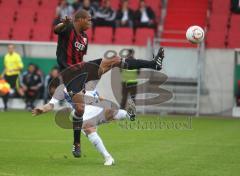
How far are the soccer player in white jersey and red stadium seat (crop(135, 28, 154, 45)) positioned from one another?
12731mm

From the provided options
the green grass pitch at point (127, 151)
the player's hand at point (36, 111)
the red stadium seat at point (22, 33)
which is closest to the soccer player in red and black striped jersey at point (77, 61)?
the player's hand at point (36, 111)

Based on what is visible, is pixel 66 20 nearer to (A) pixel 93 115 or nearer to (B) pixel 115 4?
(A) pixel 93 115

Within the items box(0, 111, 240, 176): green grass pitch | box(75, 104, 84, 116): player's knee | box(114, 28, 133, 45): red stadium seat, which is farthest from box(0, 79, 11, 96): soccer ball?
box(75, 104, 84, 116): player's knee

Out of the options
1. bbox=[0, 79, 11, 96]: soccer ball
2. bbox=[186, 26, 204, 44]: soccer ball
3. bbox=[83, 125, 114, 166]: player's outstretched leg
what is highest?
bbox=[186, 26, 204, 44]: soccer ball

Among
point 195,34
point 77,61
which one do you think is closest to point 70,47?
point 77,61

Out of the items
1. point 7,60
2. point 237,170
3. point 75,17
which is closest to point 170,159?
point 237,170

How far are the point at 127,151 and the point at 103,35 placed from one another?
43.9 feet

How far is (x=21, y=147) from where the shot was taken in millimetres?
14375

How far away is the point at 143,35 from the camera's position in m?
26.3

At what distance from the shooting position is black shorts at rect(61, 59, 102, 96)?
39.7 ft

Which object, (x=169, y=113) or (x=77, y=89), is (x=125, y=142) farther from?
(x=169, y=113)

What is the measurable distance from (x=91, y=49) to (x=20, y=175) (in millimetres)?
15969

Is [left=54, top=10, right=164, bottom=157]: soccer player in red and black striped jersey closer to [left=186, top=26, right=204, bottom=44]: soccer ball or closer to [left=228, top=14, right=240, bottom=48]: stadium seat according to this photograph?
[left=186, top=26, right=204, bottom=44]: soccer ball

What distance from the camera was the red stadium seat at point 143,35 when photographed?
85.9 feet
